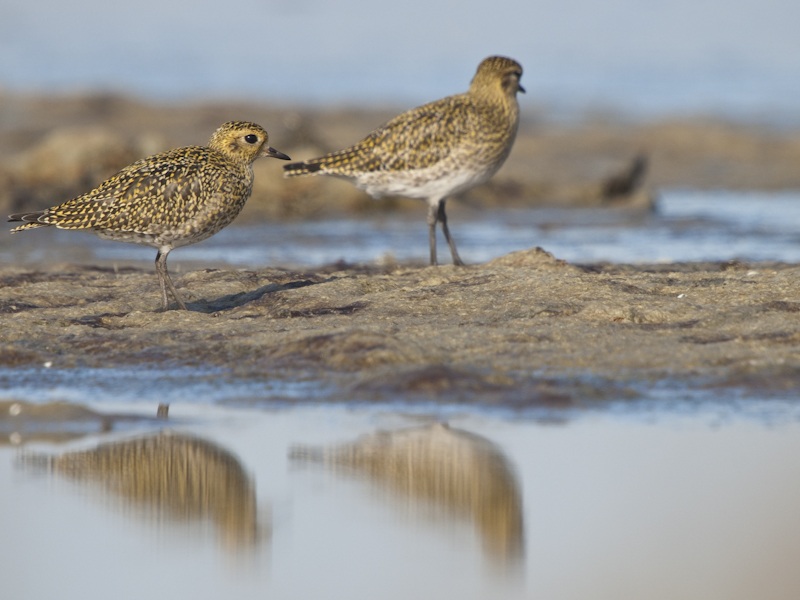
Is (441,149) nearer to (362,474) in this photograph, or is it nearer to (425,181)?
(425,181)

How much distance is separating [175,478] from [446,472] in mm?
1239

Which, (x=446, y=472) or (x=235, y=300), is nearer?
(x=446, y=472)

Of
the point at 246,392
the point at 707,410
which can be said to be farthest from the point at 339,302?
the point at 707,410

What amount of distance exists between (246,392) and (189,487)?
5.43ft

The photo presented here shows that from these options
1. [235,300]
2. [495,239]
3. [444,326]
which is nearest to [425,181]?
[235,300]

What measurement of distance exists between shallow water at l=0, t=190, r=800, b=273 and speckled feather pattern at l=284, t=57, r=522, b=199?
1692mm

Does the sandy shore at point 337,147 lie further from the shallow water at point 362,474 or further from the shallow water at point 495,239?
the shallow water at point 362,474

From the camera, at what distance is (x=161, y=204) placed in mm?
10117

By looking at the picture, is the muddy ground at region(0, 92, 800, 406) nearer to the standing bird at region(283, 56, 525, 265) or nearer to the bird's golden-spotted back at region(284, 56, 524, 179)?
the standing bird at region(283, 56, 525, 265)

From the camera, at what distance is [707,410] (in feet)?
25.0

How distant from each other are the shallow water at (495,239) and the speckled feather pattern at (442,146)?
1.69m

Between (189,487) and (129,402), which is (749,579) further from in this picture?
(129,402)

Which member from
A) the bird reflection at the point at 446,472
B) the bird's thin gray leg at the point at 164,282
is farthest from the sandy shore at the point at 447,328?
the bird reflection at the point at 446,472

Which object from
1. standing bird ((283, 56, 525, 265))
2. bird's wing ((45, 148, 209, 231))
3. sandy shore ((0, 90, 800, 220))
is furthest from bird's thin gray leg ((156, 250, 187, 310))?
sandy shore ((0, 90, 800, 220))
